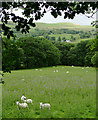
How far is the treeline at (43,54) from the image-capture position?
2926mm

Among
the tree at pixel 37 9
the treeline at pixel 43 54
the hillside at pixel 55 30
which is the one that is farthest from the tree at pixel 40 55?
the tree at pixel 37 9

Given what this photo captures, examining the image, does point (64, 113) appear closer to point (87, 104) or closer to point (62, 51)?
point (87, 104)

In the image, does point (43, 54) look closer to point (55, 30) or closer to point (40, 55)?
point (40, 55)

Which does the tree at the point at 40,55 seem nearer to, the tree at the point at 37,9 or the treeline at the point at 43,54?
the treeline at the point at 43,54

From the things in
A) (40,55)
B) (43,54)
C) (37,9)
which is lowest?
(40,55)

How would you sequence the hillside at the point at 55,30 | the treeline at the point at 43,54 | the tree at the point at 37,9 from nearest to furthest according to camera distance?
the tree at the point at 37,9 → the treeline at the point at 43,54 → the hillside at the point at 55,30

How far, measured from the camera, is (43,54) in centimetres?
2962

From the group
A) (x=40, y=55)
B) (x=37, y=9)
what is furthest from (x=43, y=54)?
(x=37, y=9)

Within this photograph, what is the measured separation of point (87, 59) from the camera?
36406 mm

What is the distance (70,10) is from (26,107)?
4500 mm

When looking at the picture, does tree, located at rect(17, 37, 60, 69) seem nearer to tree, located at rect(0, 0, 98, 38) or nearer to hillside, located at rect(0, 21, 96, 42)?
hillside, located at rect(0, 21, 96, 42)

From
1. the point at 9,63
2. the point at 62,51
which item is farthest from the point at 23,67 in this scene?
the point at 9,63

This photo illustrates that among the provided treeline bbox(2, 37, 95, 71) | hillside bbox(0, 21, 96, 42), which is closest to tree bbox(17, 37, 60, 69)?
treeline bbox(2, 37, 95, 71)

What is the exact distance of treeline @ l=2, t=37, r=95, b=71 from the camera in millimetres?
2926
